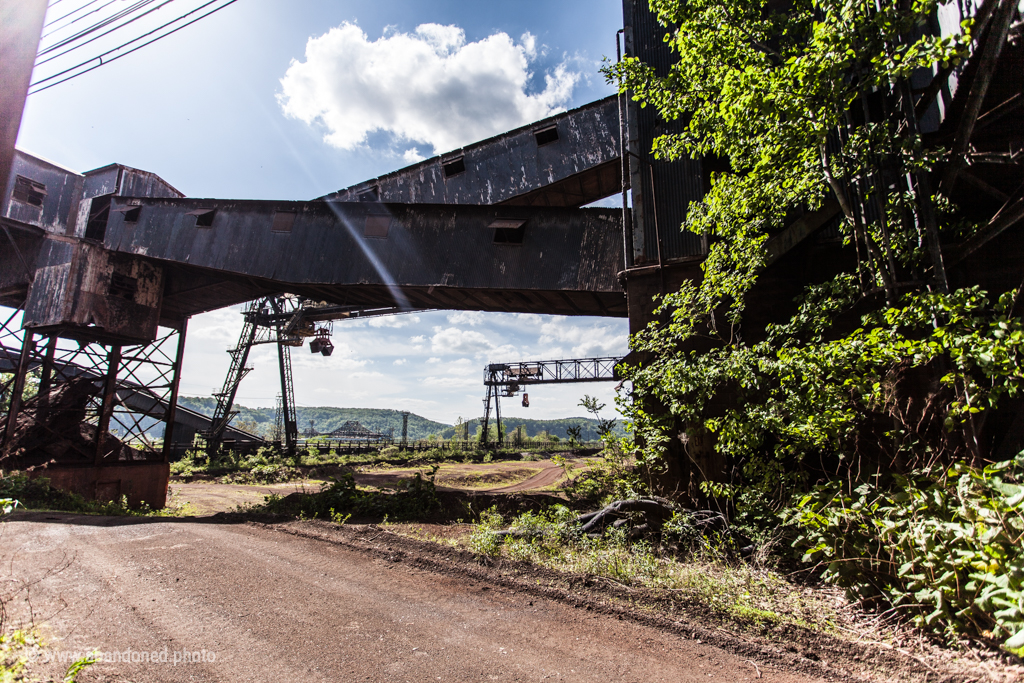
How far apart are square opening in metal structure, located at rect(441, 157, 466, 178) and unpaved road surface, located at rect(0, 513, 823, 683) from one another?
11.8 metres

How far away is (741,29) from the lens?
6.17 meters

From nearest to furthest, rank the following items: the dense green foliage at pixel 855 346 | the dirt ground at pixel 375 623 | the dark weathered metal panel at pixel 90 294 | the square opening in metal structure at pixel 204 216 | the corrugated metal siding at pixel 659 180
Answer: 1. the dirt ground at pixel 375 623
2. the dense green foliage at pixel 855 346
3. the corrugated metal siding at pixel 659 180
4. the dark weathered metal panel at pixel 90 294
5. the square opening in metal structure at pixel 204 216

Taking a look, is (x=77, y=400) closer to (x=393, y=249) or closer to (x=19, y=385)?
(x=19, y=385)

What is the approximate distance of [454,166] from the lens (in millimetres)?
14531

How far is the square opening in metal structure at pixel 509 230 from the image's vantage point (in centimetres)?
1129

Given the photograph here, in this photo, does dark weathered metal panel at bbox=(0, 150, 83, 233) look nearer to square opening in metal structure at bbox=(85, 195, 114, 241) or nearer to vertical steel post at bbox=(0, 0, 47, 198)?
square opening in metal structure at bbox=(85, 195, 114, 241)

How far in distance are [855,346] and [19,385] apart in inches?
744

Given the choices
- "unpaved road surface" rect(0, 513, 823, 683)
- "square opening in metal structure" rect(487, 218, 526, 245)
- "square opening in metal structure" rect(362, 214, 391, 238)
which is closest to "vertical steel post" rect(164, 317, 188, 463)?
"square opening in metal structure" rect(362, 214, 391, 238)

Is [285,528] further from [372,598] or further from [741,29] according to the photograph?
[741,29]

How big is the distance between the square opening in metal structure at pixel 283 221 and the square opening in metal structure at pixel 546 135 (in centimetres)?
745

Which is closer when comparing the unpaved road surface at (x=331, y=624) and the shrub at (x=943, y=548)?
the shrub at (x=943, y=548)

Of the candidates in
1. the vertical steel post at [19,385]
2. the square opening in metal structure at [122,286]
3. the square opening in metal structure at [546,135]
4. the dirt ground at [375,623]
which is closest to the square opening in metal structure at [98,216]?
the square opening in metal structure at [122,286]

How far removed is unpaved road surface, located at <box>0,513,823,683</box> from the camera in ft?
11.1

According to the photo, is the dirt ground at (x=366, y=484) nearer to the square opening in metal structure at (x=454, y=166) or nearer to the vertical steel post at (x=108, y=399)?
the vertical steel post at (x=108, y=399)
